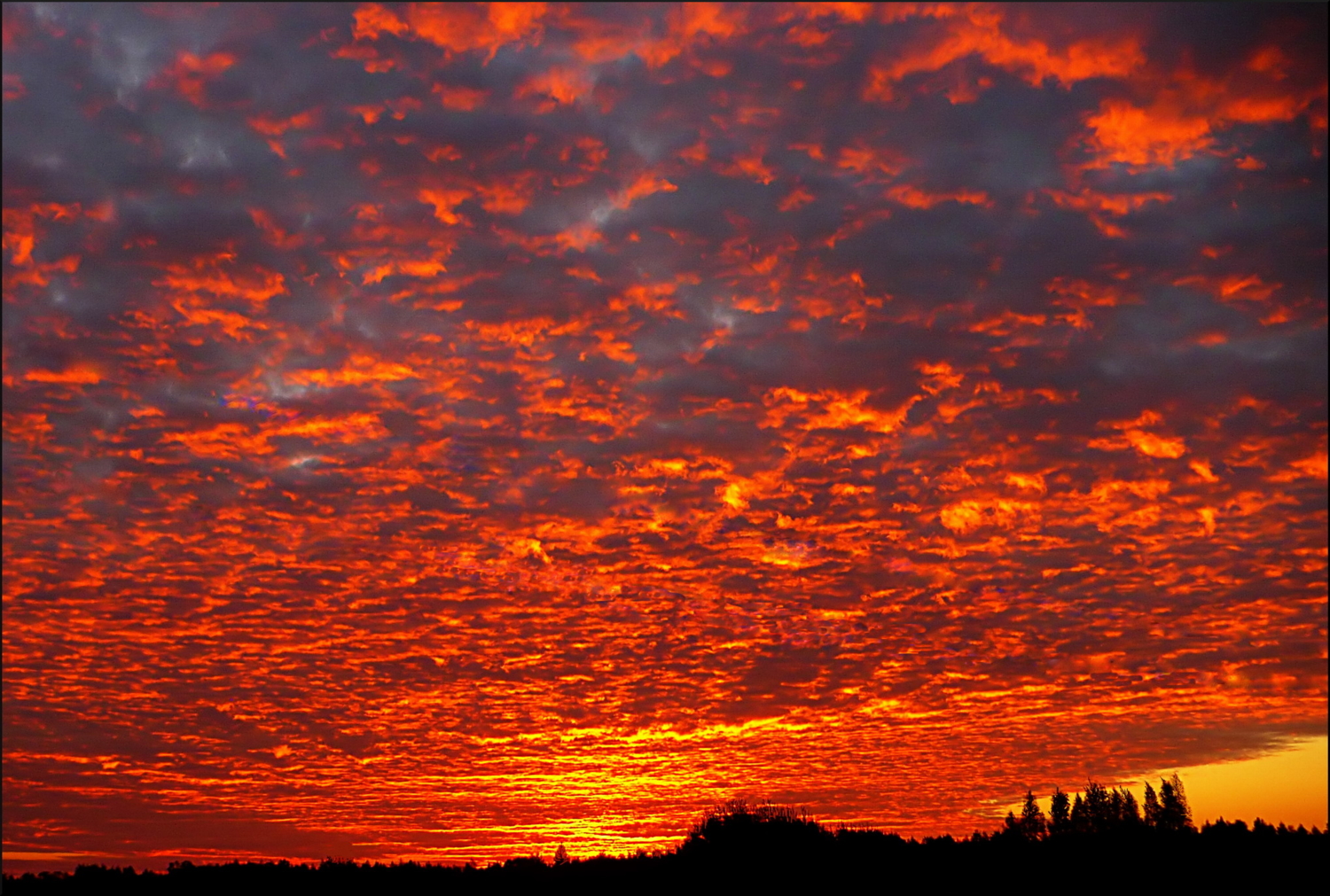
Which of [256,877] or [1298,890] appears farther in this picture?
[256,877]

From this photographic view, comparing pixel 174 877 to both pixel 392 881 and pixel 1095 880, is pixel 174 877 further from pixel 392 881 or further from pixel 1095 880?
pixel 1095 880

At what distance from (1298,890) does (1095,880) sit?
47.2ft

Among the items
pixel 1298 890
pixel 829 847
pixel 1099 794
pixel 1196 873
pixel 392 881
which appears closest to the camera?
pixel 1298 890

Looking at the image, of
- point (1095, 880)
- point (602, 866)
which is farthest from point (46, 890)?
point (1095, 880)

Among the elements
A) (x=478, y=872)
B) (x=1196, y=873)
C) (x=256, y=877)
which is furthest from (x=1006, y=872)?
(x=256, y=877)

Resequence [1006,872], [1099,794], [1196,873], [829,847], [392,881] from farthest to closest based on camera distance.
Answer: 1. [1099,794]
2. [829,847]
3. [392,881]
4. [1006,872]
5. [1196,873]

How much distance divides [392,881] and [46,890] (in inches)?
1165

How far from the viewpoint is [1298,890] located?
7831 centimetres

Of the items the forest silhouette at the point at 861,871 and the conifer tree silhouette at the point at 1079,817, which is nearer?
the forest silhouette at the point at 861,871

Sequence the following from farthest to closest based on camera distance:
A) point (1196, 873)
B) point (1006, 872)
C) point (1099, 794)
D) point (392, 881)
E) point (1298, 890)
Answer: point (1099, 794), point (392, 881), point (1006, 872), point (1196, 873), point (1298, 890)

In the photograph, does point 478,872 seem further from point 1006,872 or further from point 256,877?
point 1006,872

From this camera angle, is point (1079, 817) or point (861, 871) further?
point (1079, 817)

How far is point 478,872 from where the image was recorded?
102250mm

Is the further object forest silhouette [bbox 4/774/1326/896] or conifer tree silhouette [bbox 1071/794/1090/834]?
conifer tree silhouette [bbox 1071/794/1090/834]
